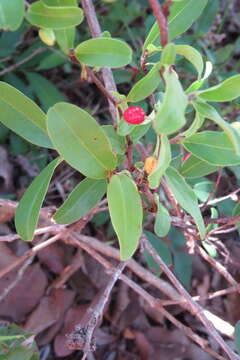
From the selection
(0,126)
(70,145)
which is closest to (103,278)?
(0,126)

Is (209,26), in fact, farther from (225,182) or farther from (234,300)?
(234,300)

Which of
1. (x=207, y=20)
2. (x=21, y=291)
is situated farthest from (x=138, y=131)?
(x=207, y=20)

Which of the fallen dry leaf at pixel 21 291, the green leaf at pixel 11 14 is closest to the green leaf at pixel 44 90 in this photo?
the fallen dry leaf at pixel 21 291

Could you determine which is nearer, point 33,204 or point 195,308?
point 33,204

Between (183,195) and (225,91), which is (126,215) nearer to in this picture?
(183,195)

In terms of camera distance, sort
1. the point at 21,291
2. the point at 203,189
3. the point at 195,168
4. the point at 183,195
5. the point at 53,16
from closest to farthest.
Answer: the point at 53,16 → the point at 183,195 → the point at 195,168 → the point at 203,189 → the point at 21,291

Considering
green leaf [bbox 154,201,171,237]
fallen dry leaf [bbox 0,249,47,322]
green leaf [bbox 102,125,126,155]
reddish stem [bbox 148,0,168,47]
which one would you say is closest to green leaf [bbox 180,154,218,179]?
green leaf [bbox 154,201,171,237]
